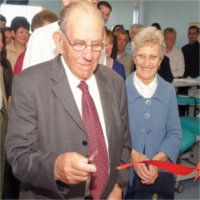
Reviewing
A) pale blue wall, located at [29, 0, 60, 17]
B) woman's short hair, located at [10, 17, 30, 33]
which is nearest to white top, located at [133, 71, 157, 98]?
woman's short hair, located at [10, 17, 30, 33]

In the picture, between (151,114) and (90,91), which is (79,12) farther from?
(151,114)

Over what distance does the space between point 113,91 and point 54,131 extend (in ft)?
1.38

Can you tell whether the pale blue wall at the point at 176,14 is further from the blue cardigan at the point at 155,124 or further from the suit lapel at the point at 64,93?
the suit lapel at the point at 64,93

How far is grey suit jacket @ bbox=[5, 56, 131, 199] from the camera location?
3.47 feet

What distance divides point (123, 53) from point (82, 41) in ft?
10.0

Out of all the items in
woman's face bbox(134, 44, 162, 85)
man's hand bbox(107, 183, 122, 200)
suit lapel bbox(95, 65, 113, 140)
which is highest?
woman's face bbox(134, 44, 162, 85)

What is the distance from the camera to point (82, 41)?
114 centimetres

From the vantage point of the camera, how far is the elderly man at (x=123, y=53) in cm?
398

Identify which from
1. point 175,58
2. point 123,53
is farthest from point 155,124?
point 175,58

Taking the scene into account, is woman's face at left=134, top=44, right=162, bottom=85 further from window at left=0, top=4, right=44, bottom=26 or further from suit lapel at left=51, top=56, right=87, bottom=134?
window at left=0, top=4, right=44, bottom=26

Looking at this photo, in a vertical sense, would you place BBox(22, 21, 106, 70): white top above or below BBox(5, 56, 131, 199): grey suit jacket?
above

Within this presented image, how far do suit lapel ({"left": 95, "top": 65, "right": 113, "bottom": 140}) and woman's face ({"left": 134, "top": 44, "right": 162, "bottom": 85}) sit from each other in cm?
51

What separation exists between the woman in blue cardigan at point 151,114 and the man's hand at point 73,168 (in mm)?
785

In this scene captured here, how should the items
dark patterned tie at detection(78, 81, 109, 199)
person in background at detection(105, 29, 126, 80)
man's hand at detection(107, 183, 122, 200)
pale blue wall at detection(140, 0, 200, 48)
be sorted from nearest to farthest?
1. dark patterned tie at detection(78, 81, 109, 199)
2. man's hand at detection(107, 183, 122, 200)
3. person in background at detection(105, 29, 126, 80)
4. pale blue wall at detection(140, 0, 200, 48)
